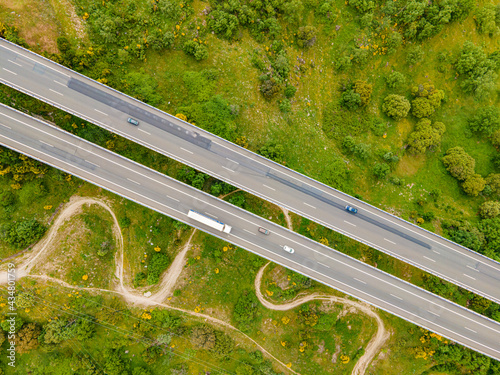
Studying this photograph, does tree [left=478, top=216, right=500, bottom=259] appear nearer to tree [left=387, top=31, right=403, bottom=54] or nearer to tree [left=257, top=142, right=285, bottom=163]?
tree [left=387, top=31, right=403, bottom=54]

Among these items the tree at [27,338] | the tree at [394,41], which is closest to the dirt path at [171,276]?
the tree at [27,338]

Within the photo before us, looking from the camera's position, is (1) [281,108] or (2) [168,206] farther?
(1) [281,108]

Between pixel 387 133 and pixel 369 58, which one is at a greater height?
pixel 369 58

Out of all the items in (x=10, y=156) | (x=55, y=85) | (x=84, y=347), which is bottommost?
(x=84, y=347)

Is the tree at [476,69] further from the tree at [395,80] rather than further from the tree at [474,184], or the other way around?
the tree at [474,184]

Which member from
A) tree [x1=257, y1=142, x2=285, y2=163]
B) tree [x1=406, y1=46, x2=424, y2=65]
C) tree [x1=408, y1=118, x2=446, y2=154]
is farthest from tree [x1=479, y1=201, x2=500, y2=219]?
tree [x1=257, y1=142, x2=285, y2=163]

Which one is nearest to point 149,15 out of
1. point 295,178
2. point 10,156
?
point 10,156

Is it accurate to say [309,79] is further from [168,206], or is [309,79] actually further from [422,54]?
[168,206]
